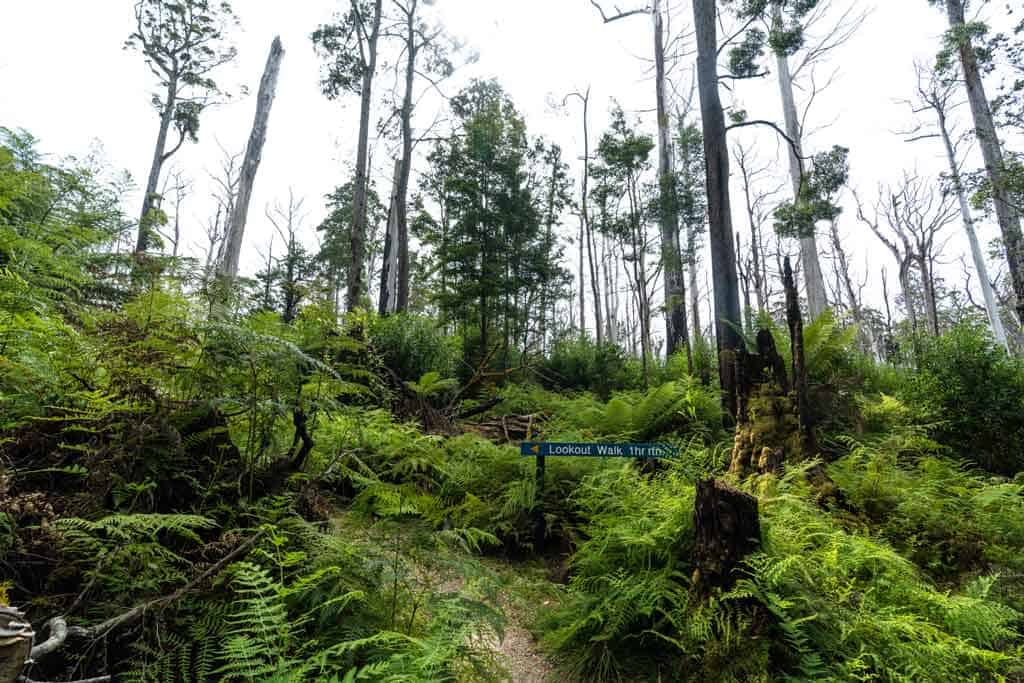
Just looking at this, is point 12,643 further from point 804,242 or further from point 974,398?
point 804,242

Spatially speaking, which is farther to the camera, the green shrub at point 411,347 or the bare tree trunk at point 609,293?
the bare tree trunk at point 609,293

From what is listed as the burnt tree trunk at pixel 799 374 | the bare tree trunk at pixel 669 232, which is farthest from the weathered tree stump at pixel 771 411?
the bare tree trunk at pixel 669 232

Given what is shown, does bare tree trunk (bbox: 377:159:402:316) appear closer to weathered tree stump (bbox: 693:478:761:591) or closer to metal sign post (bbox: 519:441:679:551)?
metal sign post (bbox: 519:441:679:551)

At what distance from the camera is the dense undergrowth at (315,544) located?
169cm

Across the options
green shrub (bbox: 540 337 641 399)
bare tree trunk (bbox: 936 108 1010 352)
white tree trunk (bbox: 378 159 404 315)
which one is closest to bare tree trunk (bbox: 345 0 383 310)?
white tree trunk (bbox: 378 159 404 315)

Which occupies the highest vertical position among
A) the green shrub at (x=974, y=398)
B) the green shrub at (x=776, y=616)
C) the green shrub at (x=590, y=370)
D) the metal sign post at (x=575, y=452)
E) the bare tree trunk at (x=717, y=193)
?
the bare tree trunk at (x=717, y=193)

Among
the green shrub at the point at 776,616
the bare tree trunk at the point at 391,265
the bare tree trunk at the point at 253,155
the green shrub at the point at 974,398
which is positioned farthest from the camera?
the bare tree trunk at the point at 391,265

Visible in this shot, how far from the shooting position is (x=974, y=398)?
→ 18.7 ft

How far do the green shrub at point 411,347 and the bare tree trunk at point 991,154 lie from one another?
1127 centimetres

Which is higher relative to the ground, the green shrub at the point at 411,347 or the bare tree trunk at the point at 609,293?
the bare tree trunk at the point at 609,293

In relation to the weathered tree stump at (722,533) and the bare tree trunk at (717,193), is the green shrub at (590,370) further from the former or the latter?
the weathered tree stump at (722,533)

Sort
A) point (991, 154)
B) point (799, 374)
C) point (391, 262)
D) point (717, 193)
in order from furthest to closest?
1. point (391, 262)
2. point (991, 154)
3. point (717, 193)
4. point (799, 374)

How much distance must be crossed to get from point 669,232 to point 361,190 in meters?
8.39

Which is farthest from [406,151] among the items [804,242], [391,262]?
[804,242]
